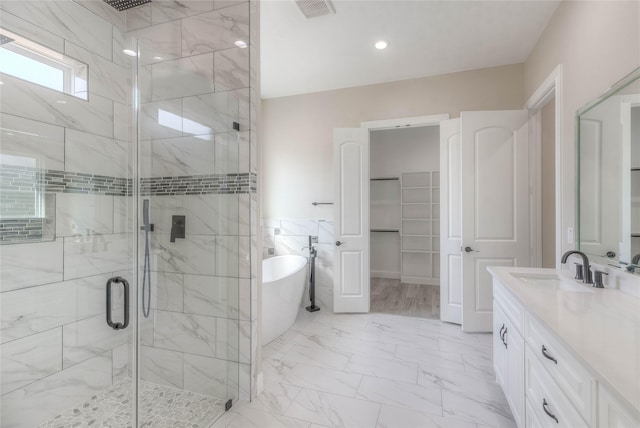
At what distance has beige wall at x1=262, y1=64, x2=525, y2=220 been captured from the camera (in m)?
3.27

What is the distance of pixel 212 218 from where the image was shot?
78.9 inches

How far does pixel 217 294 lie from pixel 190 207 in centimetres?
63

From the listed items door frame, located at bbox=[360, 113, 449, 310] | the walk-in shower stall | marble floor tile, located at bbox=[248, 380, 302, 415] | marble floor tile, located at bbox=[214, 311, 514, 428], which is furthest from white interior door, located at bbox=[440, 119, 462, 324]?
the walk-in shower stall

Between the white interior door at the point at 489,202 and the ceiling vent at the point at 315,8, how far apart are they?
173cm

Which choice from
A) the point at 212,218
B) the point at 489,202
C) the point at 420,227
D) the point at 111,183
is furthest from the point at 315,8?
the point at 420,227

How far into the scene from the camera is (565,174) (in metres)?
2.19

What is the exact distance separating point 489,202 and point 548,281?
4.29ft

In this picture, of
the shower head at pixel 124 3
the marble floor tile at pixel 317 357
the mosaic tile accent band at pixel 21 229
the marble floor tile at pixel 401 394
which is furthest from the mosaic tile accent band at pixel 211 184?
the marble floor tile at pixel 401 394

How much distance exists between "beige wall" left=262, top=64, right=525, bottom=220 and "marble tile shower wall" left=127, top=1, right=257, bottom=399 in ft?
6.46

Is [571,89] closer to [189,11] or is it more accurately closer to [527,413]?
[527,413]

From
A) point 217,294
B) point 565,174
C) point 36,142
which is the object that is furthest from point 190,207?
point 565,174

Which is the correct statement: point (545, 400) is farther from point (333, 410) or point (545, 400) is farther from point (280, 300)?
point (280, 300)

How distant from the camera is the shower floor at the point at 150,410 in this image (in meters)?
1.76

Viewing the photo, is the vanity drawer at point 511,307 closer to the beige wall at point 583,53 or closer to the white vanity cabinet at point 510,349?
the white vanity cabinet at point 510,349
